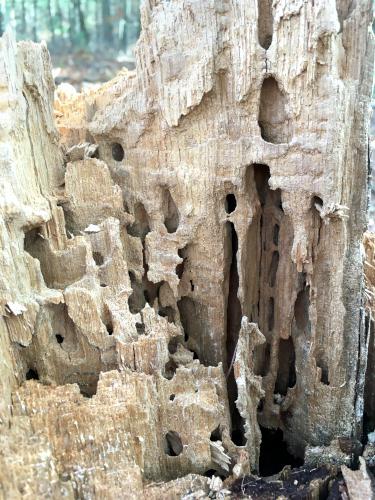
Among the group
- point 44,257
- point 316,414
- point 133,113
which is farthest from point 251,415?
point 133,113

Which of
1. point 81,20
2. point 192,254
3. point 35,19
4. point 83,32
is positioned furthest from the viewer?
point 83,32

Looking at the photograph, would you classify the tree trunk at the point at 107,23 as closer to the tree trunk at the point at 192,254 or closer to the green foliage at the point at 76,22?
the green foliage at the point at 76,22

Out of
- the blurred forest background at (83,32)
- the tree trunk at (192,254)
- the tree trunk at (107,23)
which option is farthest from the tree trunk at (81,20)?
the tree trunk at (192,254)

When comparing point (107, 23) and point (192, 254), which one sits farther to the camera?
point (107, 23)

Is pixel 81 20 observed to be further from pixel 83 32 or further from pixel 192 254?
pixel 192 254

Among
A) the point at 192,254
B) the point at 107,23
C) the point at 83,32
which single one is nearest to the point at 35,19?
the point at 83,32

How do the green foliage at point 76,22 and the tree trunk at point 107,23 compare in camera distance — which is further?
the tree trunk at point 107,23

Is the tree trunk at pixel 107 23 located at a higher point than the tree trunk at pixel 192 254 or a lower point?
higher
